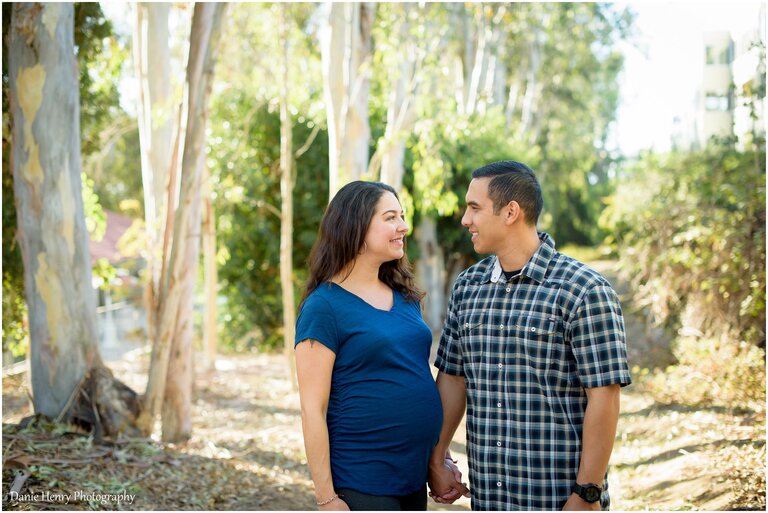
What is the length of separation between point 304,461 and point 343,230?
15.9 feet

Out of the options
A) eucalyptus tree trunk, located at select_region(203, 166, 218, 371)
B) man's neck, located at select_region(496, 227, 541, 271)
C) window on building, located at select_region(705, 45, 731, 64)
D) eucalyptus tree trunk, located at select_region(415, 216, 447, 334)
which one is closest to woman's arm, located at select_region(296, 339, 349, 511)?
man's neck, located at select_region(496, 227, 541, 271)

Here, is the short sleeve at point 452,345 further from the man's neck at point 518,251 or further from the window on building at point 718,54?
the window on building at point 718,54

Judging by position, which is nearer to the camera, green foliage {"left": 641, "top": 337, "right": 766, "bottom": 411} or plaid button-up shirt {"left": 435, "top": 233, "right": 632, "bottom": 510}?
plaid button-up shirt {"left": 435, "top": 233, "right": 632, "bottom": 510}

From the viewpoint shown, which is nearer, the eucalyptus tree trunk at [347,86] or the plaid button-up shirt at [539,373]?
the plaid button-up shirt at [539,373]

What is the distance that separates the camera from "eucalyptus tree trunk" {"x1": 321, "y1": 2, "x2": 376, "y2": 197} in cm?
984

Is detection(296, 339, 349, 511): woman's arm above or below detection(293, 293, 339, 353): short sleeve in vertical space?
below

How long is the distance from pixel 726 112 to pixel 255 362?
1004cm

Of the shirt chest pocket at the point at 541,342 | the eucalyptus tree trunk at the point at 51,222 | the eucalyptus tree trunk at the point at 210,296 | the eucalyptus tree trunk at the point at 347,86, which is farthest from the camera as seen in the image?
the eucalyptus tree trunk at the point at 210,296

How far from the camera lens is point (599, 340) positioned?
2869 mm

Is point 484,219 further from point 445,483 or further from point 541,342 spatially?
point 445,483

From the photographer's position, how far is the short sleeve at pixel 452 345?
330cm

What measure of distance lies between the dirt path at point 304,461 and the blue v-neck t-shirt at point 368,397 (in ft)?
8.83

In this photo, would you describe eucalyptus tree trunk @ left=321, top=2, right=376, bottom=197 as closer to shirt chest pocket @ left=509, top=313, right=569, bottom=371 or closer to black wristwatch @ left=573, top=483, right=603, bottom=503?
shirt chest pocket @ left=509, top=313, right=569, bottom=371

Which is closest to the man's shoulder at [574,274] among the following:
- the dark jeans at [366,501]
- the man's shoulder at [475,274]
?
the man's shoulder at [475,274]
